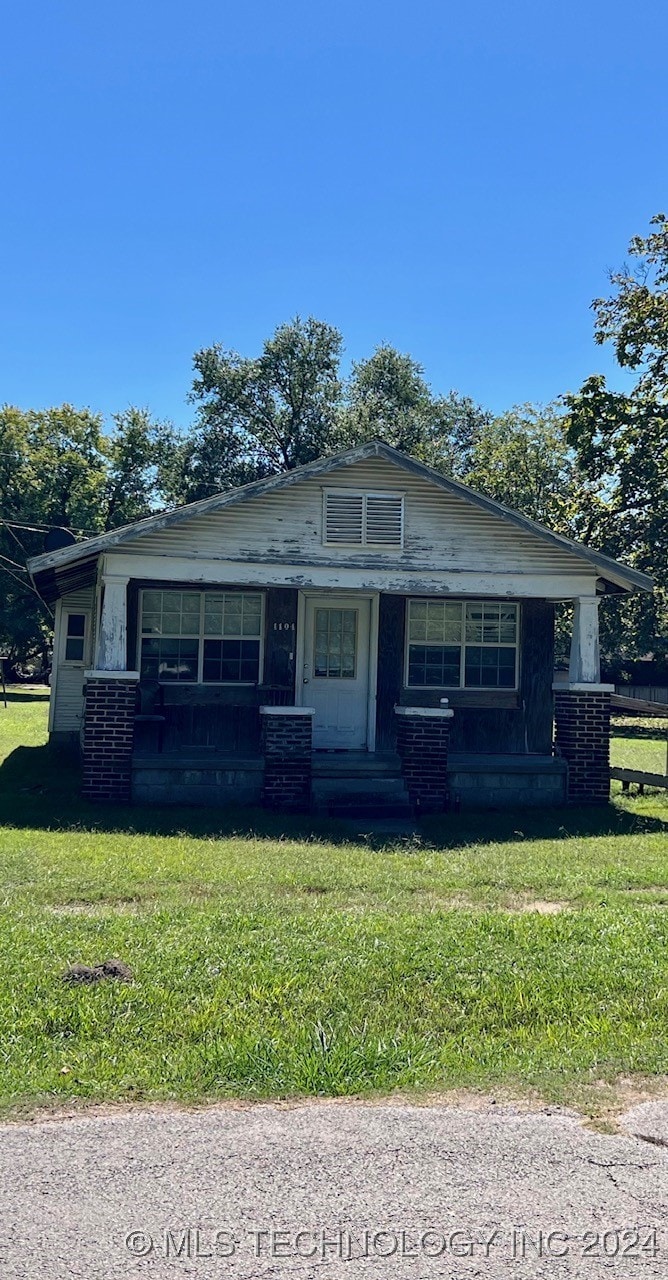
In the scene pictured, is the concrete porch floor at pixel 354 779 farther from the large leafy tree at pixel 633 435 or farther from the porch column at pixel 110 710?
the large leafy tree at pixel 633 435

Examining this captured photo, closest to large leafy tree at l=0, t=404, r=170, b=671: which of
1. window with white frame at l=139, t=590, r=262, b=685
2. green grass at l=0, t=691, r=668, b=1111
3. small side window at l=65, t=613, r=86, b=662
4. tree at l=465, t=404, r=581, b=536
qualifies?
tree at l=465, t=404, r=581, b=536

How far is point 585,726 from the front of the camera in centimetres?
1258

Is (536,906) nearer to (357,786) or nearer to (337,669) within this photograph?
(357,786)

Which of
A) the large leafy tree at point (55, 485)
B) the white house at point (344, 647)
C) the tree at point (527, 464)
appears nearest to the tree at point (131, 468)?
the large leafy tree at point (55, 485)

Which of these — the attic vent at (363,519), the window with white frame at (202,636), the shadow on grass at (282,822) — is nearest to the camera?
the shadow on grass at (282,822)

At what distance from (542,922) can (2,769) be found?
953 centimetres

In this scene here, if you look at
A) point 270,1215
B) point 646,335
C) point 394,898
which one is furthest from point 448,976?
point 646,335

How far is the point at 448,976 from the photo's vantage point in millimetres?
5551

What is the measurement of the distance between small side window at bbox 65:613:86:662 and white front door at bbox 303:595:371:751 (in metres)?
6.59

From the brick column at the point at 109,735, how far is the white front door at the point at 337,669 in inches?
106

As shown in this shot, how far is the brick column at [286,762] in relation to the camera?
1150 centimetres

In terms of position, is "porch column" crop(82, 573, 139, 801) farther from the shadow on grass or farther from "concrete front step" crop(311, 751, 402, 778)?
"concrete front step" crop(311, 751, 402, 778)

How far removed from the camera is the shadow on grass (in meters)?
10.0

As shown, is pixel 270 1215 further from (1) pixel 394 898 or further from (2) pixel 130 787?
(2) pixel 130 787
